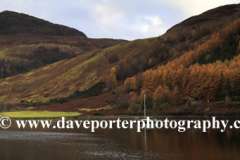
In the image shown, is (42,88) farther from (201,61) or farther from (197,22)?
(197,22)

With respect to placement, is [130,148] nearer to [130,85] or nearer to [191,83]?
[191,83]

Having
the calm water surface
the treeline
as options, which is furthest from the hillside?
the calm water surface

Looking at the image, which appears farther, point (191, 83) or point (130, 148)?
point (191, 83)

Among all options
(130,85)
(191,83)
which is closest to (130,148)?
(191,83)

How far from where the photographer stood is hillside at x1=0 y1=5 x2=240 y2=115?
309 ft

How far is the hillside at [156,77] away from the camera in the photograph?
309 ft

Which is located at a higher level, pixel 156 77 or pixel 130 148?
pixel 156 77

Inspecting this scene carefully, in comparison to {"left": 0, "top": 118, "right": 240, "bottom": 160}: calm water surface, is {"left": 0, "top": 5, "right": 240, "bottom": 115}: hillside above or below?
above

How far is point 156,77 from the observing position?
110250 mm

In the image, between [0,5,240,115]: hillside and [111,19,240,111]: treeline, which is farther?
[0,5,240,115]: hillside

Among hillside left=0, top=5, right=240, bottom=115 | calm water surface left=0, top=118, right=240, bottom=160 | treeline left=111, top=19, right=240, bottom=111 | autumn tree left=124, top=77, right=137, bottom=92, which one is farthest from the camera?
autumn tree left=124, top=77, right=137, bottom=92

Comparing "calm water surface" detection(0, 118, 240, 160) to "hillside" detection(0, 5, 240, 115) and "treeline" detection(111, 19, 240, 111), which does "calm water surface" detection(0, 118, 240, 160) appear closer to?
"hillside" detection(0, 5, 240, 115)

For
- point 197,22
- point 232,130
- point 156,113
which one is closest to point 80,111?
point 156,113

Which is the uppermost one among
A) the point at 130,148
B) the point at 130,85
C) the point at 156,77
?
the point at 156,77
